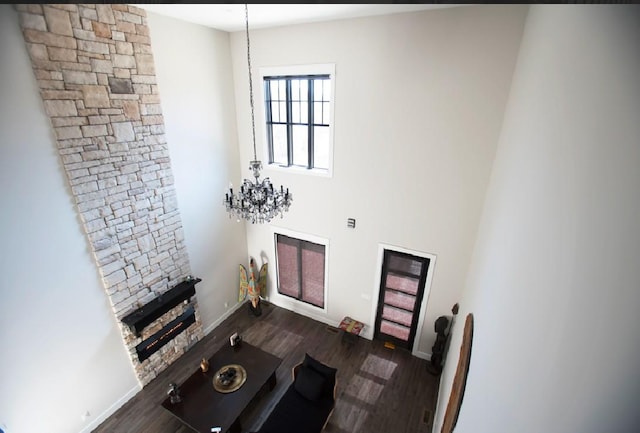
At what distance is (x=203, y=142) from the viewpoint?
5.67 meters

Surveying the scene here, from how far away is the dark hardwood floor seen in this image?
189 inches

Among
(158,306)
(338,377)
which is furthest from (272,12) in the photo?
(338,377)

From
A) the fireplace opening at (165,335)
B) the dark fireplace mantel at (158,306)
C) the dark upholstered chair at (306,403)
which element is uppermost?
the dark fireplace mantel at (158,306)

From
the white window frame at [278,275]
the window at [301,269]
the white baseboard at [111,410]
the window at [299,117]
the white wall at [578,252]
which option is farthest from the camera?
the window at [301,269]

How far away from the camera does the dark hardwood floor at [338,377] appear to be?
4789 millimetres

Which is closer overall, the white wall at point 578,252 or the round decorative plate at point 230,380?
the white wall at point 578,252

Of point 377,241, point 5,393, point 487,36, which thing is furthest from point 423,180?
point 5,393

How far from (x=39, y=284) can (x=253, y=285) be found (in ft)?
12.4

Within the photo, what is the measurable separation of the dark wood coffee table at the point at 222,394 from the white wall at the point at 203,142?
4.88 ft

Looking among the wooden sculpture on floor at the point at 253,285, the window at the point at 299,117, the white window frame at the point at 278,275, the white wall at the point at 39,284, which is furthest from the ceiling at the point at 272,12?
the wooden sculpture on floor at the point at 253,285

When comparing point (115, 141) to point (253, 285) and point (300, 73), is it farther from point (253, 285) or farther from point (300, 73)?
point (253, 285)

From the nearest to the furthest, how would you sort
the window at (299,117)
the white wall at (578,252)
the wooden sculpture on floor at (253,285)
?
the white wall at (578,252), the window at (299,117), the wooden sculpture on floor at (253,285)

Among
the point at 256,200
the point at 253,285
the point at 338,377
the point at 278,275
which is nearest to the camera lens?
the point at 256,200

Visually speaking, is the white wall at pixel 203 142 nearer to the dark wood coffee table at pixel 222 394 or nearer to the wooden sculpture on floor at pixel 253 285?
the wooden sculpture on floor at pixel 253 285
